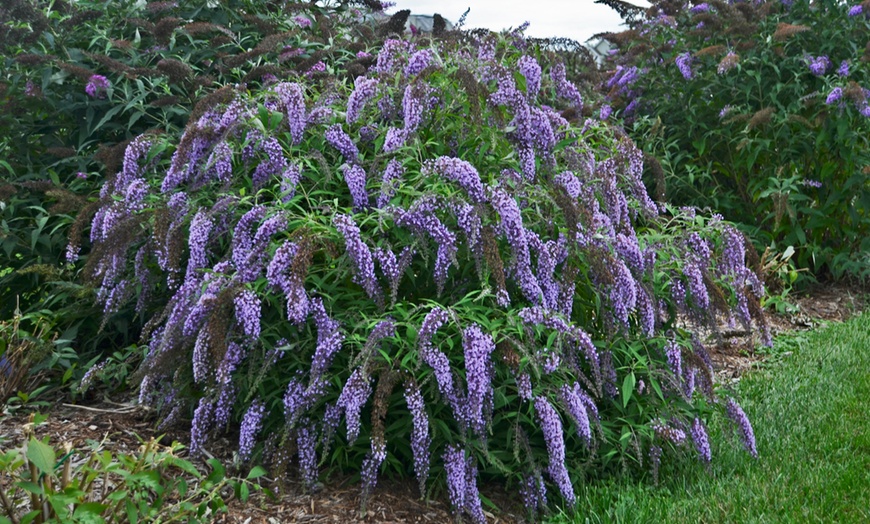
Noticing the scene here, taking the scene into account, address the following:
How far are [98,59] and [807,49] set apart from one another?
6.23m

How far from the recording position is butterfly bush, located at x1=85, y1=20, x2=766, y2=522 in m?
3.92

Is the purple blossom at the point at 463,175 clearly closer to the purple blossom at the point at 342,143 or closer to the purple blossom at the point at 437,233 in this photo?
the purple blossom at the point at 437,233

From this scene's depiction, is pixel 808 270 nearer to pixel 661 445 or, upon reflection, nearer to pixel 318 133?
pixel 661 445

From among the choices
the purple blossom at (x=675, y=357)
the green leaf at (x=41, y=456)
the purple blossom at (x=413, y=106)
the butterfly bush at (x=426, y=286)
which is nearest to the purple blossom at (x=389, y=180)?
the butterfly bush at (x=426, y=286)

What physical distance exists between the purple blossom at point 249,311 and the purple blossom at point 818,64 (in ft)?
19.9

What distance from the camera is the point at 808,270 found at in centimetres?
832

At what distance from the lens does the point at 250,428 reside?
159 inches

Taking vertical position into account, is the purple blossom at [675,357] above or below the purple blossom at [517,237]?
below

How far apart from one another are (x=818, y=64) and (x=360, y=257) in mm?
5786

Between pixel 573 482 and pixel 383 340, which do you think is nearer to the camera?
pixel 383 340

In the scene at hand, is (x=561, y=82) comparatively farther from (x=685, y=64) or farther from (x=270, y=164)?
(x=685, y=64)

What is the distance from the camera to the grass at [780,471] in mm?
4176

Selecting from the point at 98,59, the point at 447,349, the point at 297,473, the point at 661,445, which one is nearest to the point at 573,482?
the point at 661,445

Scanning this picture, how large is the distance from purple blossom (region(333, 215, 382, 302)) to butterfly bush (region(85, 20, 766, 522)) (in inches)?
0.4
